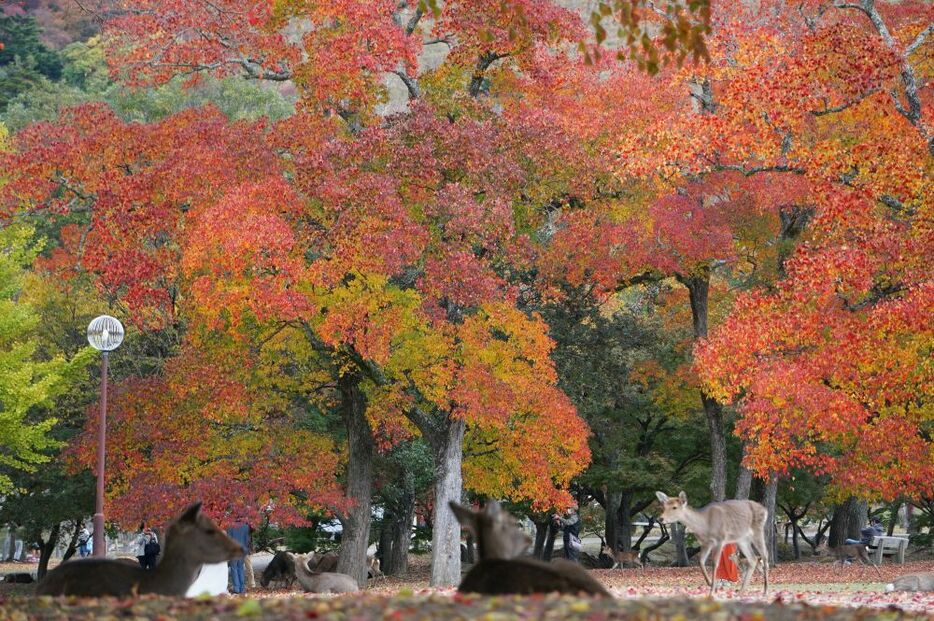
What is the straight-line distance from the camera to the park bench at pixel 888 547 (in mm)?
32719

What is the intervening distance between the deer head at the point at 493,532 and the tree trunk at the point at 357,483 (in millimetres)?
20662

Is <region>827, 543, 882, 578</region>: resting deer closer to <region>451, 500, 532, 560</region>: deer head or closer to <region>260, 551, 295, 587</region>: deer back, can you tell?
<region>260, 551, 295, 587</region>: deer back

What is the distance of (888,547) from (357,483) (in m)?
20.6

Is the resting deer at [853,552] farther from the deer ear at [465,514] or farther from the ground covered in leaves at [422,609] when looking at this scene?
the deer ear at [465,514]

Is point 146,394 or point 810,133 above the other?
point 810,133

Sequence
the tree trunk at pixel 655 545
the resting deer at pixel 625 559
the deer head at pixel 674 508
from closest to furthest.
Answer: the deer head at pixel 674 508
the resting deer at pixel 625 559
the tree trunk at pixel 655 545

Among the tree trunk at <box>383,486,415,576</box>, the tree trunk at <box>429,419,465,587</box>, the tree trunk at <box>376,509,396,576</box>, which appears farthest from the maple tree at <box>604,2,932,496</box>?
the tree trunk at <box>376,509,396,576</box>

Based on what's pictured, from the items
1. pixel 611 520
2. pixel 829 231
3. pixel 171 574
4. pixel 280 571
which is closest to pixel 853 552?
pixel 611 520

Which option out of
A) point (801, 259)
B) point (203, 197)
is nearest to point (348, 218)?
point (203, 197)

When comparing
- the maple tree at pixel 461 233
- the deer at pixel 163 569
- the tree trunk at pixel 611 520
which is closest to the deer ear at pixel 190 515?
the deer at pixel 163 569

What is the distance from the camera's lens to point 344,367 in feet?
90.1

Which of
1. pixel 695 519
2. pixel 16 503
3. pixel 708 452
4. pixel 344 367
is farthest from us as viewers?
pixel 708 452

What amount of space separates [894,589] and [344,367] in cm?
1238

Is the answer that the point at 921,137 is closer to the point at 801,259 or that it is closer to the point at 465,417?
the point at 801,259
